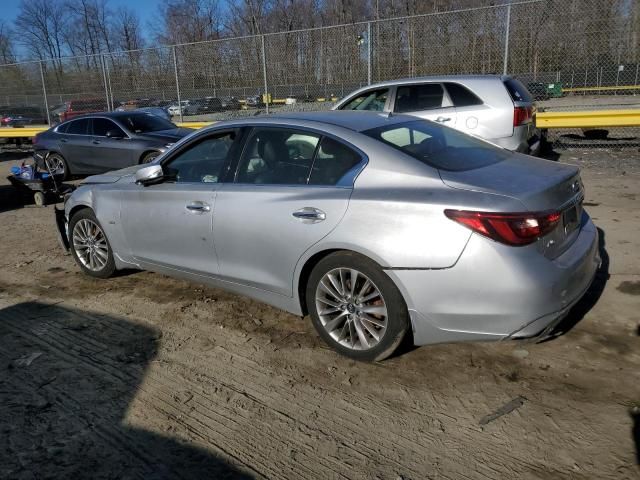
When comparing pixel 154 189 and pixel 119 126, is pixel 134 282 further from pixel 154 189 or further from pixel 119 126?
pixel 119 126

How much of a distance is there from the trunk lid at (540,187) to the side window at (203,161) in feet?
5.77

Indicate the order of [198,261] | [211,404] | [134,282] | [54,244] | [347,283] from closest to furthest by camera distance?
[211,404] → [347,283] → [198,261] → [134,282] → [54,244]

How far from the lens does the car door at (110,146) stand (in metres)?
10.4

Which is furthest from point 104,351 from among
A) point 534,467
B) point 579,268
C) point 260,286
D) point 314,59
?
point 314,59

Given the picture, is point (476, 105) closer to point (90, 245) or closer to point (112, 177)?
point (112, 177)

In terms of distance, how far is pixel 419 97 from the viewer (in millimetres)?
8750

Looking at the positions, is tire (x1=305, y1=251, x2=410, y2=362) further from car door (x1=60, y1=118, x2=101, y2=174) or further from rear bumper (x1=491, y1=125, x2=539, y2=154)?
car door (x1=60, y1=118, x2=101, y2=174)

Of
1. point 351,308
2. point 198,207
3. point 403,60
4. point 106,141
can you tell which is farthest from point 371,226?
point 403,60

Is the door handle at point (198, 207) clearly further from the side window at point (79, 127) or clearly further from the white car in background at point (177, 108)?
the white car in background at point (177, 108)

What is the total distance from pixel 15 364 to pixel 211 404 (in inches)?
59.5

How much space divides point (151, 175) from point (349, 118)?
1678mm

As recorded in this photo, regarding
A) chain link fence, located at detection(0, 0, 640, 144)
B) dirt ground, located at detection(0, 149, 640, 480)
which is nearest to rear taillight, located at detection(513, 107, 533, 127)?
chain link fence, located at detection(0, 0, 640, 144)

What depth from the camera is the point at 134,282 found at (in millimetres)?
5145

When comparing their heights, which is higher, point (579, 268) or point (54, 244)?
point (579, 268)
